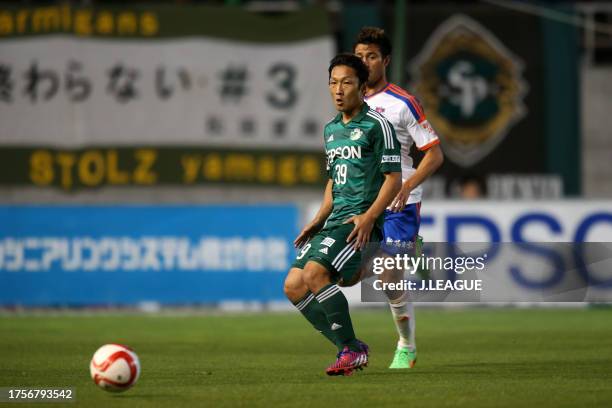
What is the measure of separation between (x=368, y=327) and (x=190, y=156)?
20.6ft

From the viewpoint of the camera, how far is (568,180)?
20.0m

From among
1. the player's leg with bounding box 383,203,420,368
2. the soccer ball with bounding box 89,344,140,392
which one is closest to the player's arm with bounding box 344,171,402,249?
the player's leg with bounding box 383,203,420,368

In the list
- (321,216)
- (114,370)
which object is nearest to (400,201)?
(321,216)

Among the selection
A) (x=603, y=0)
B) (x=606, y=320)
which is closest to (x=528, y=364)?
(x=606, y=320)

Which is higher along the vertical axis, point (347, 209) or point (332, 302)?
point (347, 209)

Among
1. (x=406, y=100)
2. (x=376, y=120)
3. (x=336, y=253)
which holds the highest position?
(x=406, y=100)

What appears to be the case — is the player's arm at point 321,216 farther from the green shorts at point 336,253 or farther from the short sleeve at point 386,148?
the short sleeve at point 386,148

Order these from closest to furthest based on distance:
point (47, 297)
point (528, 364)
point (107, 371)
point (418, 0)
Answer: point (107, 371), point (528, 364), point (47, 297), point (418, 0)

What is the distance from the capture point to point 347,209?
8062 millimetres

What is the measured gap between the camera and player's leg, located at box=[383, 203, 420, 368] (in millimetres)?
8969

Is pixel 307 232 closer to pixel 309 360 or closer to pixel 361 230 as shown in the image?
pixel 361 230

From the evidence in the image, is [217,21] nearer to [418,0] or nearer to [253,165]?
[253,165]

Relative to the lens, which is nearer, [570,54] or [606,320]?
[606,320]

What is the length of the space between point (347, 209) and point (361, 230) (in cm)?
26
